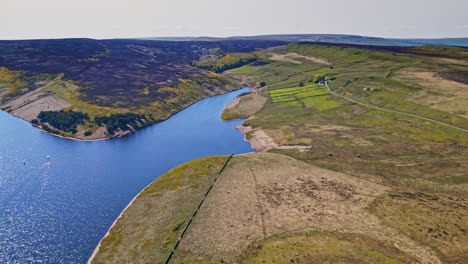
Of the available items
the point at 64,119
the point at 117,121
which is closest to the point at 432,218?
the point at 117,121

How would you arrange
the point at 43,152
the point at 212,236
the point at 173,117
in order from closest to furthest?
1. the point at 212,236
2. the point at 43,152
3. the point at 173,117

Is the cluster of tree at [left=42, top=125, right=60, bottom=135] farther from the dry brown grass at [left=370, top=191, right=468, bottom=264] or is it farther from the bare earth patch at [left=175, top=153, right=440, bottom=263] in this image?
the dry brown grass at [left=370, top=191, right=468, bottom=264]

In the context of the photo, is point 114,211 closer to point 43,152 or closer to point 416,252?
point 43,152

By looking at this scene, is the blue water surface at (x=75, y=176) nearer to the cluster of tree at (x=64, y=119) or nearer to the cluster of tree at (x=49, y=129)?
the cluster of tree at (x=49, y=129)

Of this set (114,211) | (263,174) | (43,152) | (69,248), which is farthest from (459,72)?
(43,152)

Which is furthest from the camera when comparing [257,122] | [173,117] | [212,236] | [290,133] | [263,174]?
[173,117]
